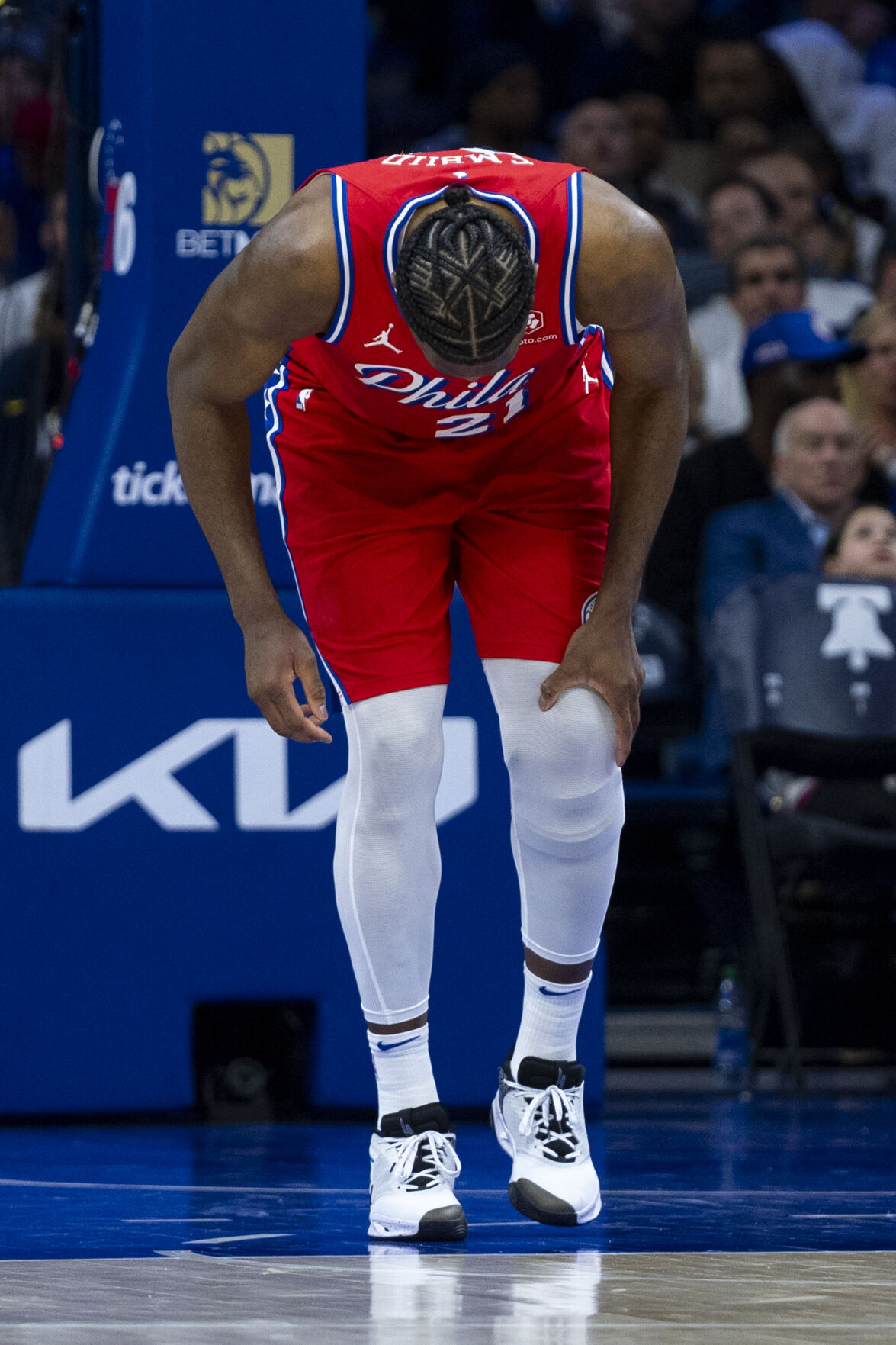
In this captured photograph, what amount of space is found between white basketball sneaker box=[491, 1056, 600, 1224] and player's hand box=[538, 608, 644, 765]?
0.48 m

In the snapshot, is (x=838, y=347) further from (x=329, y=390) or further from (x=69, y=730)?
(x=329, y=390)

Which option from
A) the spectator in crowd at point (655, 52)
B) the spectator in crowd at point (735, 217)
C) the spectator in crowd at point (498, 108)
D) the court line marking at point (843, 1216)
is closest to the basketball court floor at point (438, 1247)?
the court line marking at point (843, 1216)

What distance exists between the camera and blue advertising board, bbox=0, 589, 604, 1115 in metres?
3.83

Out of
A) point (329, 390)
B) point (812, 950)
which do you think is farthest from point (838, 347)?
point (329, 390)

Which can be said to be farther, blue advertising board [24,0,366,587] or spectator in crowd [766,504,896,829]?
spectator in crowd [766,504,896,829]

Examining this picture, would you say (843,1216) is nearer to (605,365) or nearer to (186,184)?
(605,365)

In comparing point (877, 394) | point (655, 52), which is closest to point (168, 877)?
point (877, 394)

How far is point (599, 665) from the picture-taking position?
8.90ft

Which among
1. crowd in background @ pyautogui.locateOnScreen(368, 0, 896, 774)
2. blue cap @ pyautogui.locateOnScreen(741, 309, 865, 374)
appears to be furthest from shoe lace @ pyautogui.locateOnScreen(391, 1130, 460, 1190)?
blue cap @ pyautogui.locateOnScreen(741, 309, 865, 374)

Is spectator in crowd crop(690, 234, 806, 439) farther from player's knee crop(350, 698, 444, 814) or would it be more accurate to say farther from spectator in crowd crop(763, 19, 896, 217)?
player's knee crop(350, 698, 444, 814)

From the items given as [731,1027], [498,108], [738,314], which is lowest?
[731,1027]

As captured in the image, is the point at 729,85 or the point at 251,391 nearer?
the point at 251,391

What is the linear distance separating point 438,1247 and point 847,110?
695cm

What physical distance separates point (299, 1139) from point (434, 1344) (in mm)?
1883
